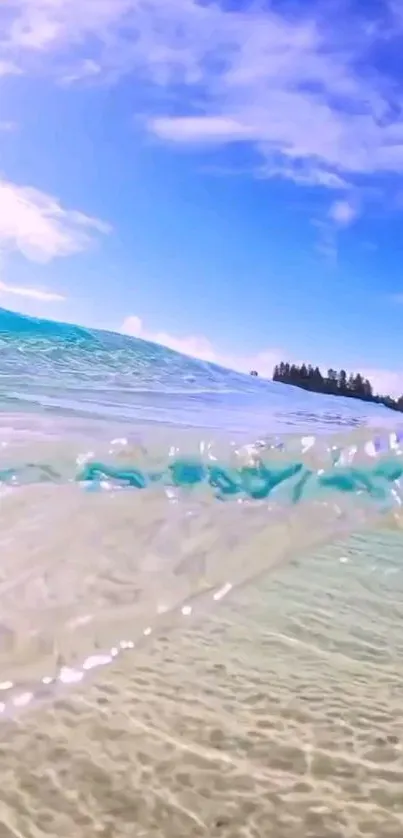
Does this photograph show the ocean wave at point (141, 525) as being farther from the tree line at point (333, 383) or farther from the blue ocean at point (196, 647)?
the tree line at point (333, 383)

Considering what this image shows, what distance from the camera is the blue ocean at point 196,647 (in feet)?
2.53

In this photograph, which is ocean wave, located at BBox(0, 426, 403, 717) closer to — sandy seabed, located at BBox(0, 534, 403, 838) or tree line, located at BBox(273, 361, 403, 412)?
sandy seabed, located at BBox(0, 534, 403, 838)

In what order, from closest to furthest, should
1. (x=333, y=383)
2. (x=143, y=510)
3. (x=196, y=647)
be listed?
(x=196, y=647) → (x=143, y=510) → (x=333, y=383)

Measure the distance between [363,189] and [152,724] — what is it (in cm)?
1173

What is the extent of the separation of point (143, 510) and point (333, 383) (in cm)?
800

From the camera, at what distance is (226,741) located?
0.89 metres

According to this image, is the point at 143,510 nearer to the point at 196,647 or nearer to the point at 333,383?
the point at 196,647

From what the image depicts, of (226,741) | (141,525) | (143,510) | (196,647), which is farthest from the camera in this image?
(143,510)

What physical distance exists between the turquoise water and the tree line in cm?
357

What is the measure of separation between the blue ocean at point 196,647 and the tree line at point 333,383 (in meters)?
6.61

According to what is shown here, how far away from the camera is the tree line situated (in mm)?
9758

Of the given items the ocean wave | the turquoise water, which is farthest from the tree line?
the ocean wave

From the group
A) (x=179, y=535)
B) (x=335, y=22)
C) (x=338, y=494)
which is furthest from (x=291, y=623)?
(x=335, y=22)

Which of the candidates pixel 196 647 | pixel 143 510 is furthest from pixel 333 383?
pixel 196 647
